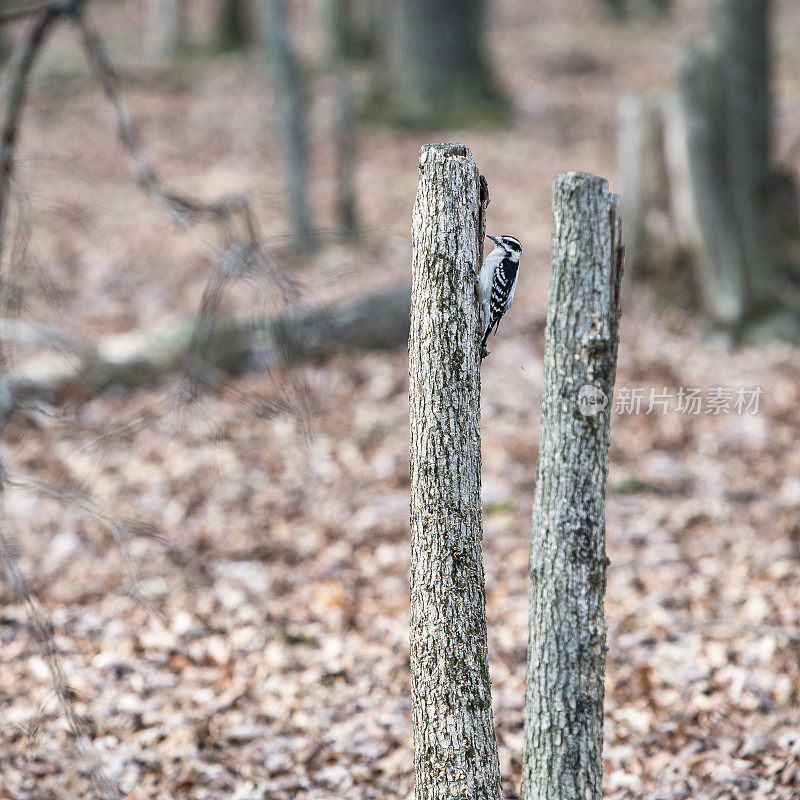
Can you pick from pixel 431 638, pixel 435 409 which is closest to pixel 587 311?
pixel 435 409

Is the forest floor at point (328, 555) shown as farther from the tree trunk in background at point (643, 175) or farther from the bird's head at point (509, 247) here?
the bird's head at point (509, 247)

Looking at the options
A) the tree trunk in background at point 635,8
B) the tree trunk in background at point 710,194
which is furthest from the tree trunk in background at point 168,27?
the tree trunk in background at point 710,194

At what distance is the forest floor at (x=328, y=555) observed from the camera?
406cm

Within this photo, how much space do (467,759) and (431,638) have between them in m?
0.49

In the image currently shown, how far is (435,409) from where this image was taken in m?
2.87

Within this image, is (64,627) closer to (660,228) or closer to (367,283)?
(367,283)

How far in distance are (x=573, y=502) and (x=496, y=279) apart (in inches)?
33.4

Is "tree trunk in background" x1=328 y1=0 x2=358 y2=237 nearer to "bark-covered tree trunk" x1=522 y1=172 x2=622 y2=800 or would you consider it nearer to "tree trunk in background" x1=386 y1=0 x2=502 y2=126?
"tree trunk in background" x1=386 y1=0 x2=502 y2=126

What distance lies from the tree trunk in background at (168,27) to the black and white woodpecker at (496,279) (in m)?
19.9

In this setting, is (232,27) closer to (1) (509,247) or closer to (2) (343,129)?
(2) (343,129)

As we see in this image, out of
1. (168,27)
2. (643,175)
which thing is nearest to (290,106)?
(643,175)

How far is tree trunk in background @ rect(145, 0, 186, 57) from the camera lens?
2050 cm

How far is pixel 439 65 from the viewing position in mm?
15055

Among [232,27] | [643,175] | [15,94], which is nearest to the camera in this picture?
[15,94]
